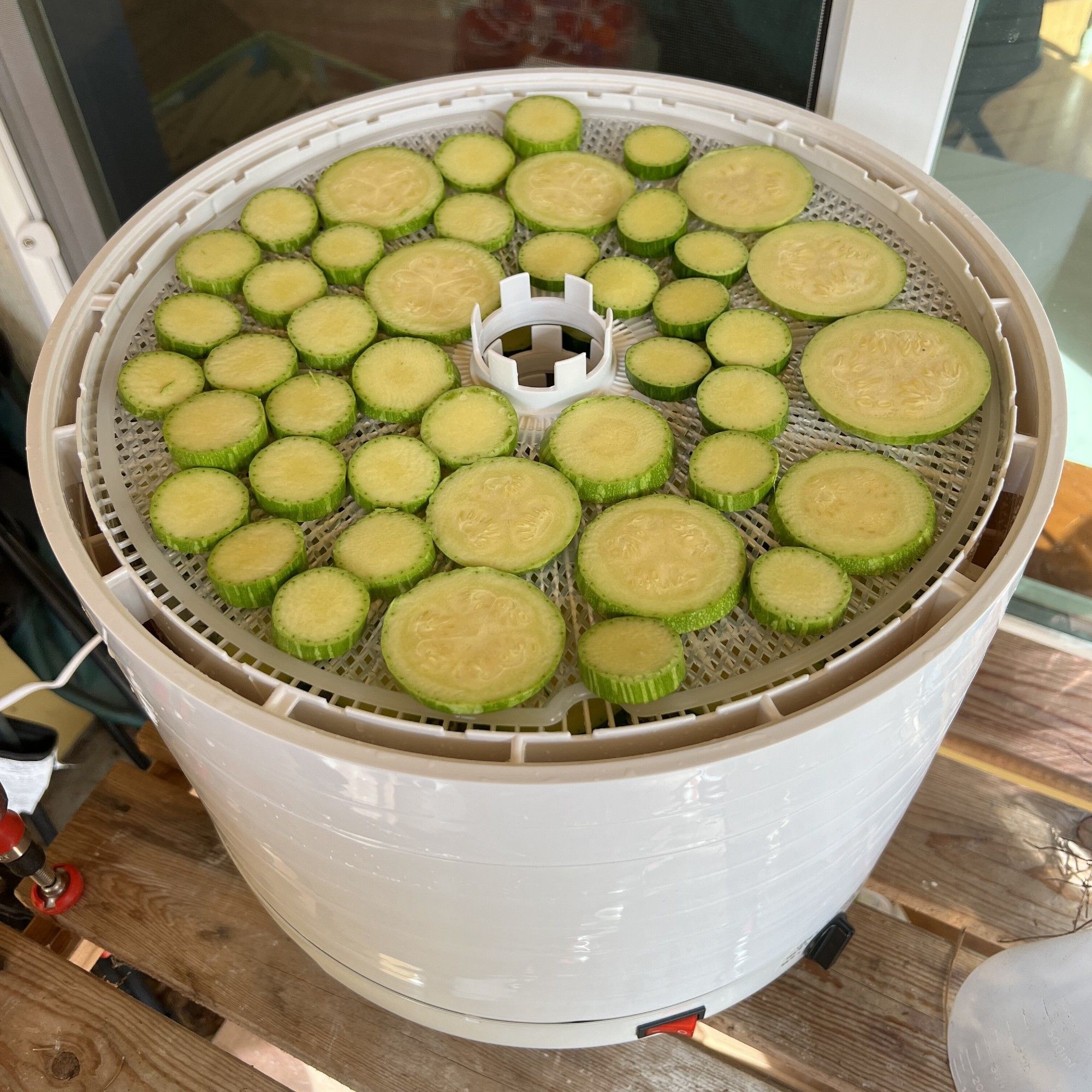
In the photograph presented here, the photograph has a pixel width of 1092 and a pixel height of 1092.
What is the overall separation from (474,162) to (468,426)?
0.40 metres

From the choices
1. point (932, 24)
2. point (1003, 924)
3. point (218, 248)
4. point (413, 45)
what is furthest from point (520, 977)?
point (413, 45)

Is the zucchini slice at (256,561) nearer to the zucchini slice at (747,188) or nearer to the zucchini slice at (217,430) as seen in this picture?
the zucchini slice at (217,430)

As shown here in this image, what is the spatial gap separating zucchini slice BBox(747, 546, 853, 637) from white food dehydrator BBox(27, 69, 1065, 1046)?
0.03m

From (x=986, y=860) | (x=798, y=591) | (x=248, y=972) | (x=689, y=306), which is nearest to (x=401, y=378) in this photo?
(x=689, y=306)

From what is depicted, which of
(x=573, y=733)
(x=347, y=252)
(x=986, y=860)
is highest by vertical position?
(x=347, y=252)

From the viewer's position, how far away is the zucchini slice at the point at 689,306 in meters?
1.02

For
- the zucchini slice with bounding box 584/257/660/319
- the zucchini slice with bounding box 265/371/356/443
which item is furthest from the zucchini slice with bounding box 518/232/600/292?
the zucchini slice with bounding box 265/371/356/443

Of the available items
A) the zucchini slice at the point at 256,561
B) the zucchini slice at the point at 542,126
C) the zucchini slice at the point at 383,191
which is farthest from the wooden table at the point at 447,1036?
the zucchini slice at the point at 542,126

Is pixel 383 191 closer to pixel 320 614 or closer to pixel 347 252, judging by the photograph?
pixel 347 252

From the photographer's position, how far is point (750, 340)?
100cm

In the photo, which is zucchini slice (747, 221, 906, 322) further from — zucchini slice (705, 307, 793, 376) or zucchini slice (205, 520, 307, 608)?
zucchini slice (205, 520, 307, 608)

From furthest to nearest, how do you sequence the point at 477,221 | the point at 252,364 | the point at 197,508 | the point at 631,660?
the point at 477,221
the point at 252,364
the point at 197,508
the point at 631,660

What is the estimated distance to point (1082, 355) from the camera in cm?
152

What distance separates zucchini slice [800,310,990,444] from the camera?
944 millimetres
